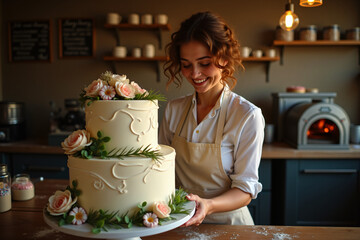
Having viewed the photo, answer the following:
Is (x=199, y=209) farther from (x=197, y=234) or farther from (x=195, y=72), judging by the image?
(x=195, y=72)

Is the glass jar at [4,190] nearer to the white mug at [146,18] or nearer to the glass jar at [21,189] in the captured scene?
the glass jar at [21,189]

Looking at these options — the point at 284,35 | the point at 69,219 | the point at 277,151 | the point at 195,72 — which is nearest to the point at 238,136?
the point at 195,72

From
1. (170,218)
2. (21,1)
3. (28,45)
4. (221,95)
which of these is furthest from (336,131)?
(21,1)

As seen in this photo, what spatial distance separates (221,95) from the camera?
5.20 ft

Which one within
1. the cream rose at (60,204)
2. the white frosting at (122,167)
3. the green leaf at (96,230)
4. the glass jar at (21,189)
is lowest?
the glass jar at (21,189)

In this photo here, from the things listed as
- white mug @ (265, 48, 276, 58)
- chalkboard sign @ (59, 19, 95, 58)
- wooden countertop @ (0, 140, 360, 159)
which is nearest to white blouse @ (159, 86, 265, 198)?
wooden countertop @ (0, 140, 360, 159)

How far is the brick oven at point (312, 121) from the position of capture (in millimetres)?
2646

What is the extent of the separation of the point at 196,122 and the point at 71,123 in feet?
5.81

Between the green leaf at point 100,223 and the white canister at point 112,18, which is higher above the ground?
the white canister at point 112,18

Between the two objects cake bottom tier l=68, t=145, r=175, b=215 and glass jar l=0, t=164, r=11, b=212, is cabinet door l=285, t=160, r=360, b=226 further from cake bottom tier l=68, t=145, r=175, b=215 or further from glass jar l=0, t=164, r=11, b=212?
glass jar l=0, t=164, r=11, b=212

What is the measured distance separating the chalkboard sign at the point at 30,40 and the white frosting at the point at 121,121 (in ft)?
8.64

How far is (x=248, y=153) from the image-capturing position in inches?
56.4

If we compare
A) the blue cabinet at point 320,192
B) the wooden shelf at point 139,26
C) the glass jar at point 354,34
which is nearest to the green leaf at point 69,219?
the blue cabinet at point 320,192

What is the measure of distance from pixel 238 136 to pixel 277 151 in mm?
1285
